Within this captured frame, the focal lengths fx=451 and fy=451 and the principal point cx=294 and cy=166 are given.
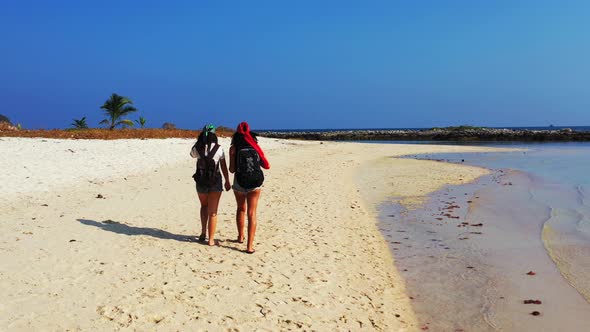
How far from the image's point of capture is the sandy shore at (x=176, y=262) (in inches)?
179

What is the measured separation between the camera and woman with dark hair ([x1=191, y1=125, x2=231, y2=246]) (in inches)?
267

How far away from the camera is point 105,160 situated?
52.5 ft

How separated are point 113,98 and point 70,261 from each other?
3199 centimetres

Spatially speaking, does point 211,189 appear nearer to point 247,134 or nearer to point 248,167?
point 248,167

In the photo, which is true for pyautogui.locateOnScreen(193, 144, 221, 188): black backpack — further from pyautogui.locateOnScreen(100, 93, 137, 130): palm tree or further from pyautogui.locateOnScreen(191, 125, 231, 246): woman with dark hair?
pyautogui.locateOnScreen(100, 93, 137, 130): palm tree

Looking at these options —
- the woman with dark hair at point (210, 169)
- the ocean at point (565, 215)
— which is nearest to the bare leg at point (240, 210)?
the woman with dark hair at point (210, 169)

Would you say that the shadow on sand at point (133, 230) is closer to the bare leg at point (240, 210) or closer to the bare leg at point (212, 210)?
the bare leg at point (212, 210)

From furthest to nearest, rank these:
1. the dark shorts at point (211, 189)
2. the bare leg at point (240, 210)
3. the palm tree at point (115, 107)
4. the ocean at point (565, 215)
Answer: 1. the palm tree at point (115, 107)
2. the ocean at point (565, 215)
3. the dark shorts at point (211, 189)
4. the bare leg at point (240, 210)

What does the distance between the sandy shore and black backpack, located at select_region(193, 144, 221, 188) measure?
102 centimetres

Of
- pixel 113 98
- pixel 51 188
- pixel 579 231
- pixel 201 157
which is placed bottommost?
pixel 579 231

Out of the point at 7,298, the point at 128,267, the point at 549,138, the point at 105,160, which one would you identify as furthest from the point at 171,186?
the point at 549,138

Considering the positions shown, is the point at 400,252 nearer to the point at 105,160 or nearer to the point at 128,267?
the point at 128,267

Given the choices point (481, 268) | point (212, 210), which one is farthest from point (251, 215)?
point (481, 268)

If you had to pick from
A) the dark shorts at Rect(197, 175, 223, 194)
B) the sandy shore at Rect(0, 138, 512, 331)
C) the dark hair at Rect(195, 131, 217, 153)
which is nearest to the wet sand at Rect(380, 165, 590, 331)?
the sandy shore at Rect(0, 138, 512, 331)
